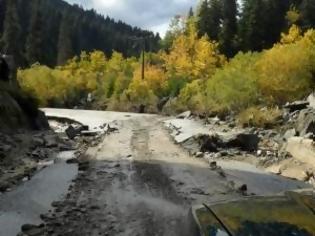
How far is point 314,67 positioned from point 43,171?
63.7 feet

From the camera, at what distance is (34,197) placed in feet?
34.9

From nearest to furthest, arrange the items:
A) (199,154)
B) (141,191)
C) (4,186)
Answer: (141,191)
(4,186)
(199,154)

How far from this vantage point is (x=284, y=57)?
29578 mm

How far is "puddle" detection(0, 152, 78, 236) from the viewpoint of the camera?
340 inches

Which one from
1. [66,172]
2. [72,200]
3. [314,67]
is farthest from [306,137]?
[314,67]

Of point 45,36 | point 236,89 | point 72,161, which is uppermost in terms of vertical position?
point 45,36

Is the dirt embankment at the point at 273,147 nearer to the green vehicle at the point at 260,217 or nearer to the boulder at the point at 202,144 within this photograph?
the boulder at the point at 202,144

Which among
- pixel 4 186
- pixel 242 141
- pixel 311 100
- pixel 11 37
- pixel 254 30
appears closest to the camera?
pixel 4 186

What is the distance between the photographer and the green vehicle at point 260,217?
3395mm

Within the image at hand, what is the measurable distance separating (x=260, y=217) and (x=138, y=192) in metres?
7.23

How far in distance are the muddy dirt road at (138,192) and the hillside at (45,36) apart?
6183 centimetres

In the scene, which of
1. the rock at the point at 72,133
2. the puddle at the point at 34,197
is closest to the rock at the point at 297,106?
the rock at the point at 72,133

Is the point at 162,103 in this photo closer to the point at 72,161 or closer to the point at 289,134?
the point at 289,134

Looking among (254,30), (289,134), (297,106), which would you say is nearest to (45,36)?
(254,30)
